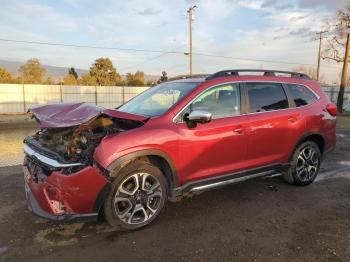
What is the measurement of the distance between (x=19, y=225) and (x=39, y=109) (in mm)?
1559

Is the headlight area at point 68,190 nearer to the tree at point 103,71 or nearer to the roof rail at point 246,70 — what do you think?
the roof rail at point 246,70

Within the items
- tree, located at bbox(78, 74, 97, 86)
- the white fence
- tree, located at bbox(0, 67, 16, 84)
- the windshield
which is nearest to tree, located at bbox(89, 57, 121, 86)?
tree, located at bbox(78, 74, 97, 86)

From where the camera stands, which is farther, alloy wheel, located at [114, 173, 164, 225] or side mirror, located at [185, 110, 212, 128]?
side mirror, located at [185, 110, 212, 128]

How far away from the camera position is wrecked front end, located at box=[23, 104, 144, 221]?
3.45 metres

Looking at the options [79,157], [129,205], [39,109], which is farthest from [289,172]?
[39,109]

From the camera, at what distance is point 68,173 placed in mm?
3441

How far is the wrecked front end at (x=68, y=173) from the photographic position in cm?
345

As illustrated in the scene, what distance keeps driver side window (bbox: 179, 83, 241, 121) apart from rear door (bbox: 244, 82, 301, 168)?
0.22 metres

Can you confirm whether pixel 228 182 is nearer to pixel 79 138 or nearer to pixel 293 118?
pixel 293 118

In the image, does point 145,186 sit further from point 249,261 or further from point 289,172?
point 289,172

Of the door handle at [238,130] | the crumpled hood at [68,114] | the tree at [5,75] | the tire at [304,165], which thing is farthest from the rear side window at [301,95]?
the tree at [5,75]

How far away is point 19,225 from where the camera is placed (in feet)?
13.2

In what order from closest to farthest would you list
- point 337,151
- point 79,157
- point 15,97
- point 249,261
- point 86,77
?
point 249,261, point 79,157, point 337,151, point 15,97, point 86,77

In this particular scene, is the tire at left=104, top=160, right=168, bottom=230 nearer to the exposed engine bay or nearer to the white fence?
the exposed engine bay
